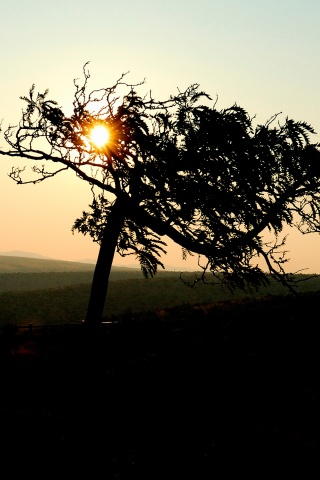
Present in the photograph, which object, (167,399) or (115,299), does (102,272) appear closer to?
(167,399)

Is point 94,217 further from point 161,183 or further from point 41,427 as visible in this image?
point 41,427

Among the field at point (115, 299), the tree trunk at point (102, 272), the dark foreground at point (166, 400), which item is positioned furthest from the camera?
the field at point (115, 299)

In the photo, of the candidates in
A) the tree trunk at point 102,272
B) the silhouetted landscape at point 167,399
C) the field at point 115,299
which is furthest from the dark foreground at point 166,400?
the field at point 115,299

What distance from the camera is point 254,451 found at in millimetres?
10688

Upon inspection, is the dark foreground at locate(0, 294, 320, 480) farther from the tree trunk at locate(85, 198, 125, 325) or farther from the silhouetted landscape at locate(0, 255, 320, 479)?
the tree trunk at locate(85, 198, 125, 325)

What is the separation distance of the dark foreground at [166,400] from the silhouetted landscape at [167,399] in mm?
37

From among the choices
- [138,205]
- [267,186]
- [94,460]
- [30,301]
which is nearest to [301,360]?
[267,186]

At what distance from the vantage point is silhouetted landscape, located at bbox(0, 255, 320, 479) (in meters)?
10.4

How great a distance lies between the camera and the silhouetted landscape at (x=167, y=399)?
10.4m

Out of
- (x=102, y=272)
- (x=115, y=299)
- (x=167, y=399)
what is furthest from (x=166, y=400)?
(x=115, y=299)

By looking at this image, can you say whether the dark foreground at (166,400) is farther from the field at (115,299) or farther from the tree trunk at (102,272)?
the field at (115,299)

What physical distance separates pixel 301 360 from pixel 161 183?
733cm

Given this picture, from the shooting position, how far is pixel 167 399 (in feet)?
46.4

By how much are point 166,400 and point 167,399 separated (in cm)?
8
